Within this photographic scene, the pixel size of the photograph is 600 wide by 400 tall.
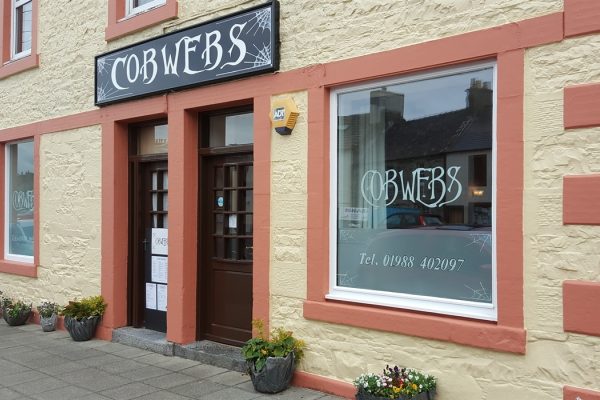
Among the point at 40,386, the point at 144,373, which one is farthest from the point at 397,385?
the point at 40,386

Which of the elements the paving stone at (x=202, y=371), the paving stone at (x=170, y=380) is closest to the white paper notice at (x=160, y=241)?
the paving stone at (x=202, y=371)

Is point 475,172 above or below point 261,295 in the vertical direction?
above

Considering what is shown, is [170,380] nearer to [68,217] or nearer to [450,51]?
[68,217]

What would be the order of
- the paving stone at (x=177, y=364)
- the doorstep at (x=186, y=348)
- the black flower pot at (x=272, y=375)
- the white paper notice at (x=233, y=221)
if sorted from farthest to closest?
the white paper notice at (x=233, y=221) < the paving stone at (x=177, y=364) < the doorstep at (x=186, y=348) < the black flower pot at (x=272, y=375)

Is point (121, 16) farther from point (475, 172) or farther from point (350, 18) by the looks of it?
point (475, 172)

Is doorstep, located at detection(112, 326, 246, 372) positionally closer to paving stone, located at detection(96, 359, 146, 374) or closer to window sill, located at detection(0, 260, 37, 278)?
paving stone, located at detection(96, 359, 146, 374)

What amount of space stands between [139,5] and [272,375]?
503 cm

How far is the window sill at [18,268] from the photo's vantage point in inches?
336

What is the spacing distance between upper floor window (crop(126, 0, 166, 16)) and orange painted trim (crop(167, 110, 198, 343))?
154 cm

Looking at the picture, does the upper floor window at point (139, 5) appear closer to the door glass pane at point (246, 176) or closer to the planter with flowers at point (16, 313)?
the door glass pane at point (246, 176)

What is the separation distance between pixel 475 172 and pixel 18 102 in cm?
745

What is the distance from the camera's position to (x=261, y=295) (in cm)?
561

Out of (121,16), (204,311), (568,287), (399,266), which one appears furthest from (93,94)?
A: (568,287)

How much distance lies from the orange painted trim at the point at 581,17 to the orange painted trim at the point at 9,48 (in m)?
7.39
